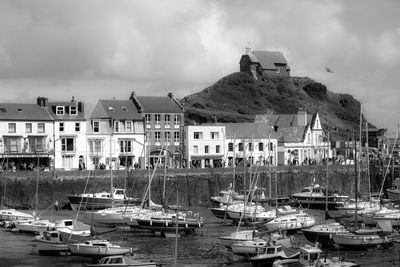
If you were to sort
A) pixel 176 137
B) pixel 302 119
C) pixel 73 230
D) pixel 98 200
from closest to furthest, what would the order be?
pixel 73 230 → pixel 98 200 → pixel 176 137 → pixel 302 119

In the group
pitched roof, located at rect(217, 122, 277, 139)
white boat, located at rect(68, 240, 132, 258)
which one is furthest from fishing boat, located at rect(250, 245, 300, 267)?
pitched roof, located at rect(217, 122, 277, 139)

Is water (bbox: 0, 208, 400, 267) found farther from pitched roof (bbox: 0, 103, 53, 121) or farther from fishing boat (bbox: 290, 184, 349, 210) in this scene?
pitched roof (bbox: 0, 103, 53, 121)

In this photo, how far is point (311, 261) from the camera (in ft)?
158

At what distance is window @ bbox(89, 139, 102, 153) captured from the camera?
9969 cm

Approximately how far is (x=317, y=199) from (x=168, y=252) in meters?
38.7

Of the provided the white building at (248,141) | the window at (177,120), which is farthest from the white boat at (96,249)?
the white building at (248,141)

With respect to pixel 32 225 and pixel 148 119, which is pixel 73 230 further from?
pixel 148 119

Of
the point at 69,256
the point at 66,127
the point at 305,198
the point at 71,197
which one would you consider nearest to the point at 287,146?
the point at 305,198

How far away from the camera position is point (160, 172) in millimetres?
94125

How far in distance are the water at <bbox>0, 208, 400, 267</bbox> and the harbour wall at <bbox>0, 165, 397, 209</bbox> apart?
10072mm

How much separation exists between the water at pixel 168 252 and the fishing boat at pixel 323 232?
4.59 ft

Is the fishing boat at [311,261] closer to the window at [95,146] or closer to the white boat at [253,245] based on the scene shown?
the white boat at [253,245]

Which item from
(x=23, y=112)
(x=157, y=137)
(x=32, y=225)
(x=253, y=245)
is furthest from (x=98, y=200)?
(x=253, y=245)

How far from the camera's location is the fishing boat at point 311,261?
4581cm
